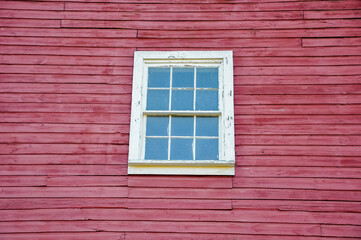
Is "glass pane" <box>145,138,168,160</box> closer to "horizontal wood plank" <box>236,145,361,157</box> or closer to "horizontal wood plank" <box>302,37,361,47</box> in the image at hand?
"horizontal wood plank" <box>236,145,361,157</box>

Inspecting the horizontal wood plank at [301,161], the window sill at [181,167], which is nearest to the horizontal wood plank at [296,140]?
the horizontal wood plank at [301,161]

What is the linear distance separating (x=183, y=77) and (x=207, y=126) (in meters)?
0.89

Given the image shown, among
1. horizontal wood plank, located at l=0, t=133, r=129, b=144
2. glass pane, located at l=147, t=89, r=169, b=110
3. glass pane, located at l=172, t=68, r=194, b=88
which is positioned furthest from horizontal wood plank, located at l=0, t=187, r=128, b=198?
glass pane, located at l=172, t=68, r=194, b=88

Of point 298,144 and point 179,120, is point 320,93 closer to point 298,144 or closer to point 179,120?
point 298,144

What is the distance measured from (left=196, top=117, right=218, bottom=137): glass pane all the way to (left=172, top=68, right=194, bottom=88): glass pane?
603 millimetres

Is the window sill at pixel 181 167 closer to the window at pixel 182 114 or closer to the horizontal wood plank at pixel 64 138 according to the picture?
the window at pixel 182 114

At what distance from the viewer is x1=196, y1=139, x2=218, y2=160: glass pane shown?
6.13 m

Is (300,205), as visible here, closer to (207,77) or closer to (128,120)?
(207,77)

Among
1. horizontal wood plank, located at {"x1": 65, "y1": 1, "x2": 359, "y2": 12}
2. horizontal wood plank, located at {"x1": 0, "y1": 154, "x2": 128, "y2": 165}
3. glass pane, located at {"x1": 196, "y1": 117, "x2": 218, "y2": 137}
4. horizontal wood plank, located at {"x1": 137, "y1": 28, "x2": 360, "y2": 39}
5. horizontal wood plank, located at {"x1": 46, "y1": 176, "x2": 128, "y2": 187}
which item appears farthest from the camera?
horizontal wood plank, located at {"x1": 65, "y1": 1, "x2": 359, "y2": 12}

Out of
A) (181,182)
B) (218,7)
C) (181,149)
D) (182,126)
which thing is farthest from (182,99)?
(218,7)

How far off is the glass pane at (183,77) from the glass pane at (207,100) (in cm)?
22

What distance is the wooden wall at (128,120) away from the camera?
226 inches

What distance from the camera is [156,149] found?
6.20 m

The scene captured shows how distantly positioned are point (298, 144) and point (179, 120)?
1.70 m
